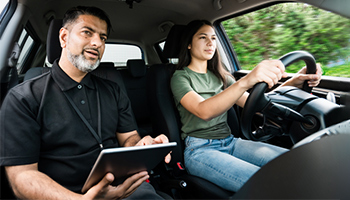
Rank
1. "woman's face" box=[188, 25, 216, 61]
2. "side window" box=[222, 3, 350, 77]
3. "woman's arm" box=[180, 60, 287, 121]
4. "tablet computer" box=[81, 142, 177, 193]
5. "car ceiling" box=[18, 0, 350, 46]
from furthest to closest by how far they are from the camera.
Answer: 1. "woman's face" box=[188, 25, 216, 61]
2. "car ceiling" box=[18, 0, 350, 46]
3. "woman's arm" box=[180, 60, 287, 121]
4. "side window" box=[222, 3, 350, 77]
5. "tablet computer" box=[81, 142, 177, 193]

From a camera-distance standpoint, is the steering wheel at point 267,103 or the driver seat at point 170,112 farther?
the driver seat at point 170,112

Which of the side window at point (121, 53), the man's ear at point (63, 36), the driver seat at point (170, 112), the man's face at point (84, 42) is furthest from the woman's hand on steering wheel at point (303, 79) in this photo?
the side window at point (121, 53)

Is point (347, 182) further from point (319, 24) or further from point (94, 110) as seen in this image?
point (94, 110)

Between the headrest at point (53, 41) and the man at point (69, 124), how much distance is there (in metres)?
0.02

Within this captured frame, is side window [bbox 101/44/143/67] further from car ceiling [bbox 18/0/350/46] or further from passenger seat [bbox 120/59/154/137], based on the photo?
car ceiling [bbox 18/0/350/46]

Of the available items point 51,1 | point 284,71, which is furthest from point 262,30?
point 51,1

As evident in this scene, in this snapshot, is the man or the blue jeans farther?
the blue jeans

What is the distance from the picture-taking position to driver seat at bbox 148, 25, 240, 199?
143 cm

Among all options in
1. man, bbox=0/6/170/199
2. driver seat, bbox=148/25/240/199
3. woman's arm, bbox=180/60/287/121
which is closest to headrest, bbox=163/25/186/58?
driver seat, bbox=148/25/240/199

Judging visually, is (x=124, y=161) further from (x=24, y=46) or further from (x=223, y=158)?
(x=223, y=158)

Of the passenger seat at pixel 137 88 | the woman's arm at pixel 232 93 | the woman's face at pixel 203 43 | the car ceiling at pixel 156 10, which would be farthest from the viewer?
the passenger seat at pixel 137 88

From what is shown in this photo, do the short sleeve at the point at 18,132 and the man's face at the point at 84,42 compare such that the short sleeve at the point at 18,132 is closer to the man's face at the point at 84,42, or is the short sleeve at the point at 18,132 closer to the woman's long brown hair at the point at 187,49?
the man's face at the point at 84,42

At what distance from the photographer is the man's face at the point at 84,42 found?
3.69 ft

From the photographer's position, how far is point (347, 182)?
2.15 ft
